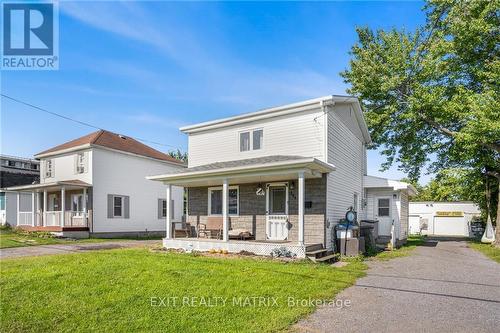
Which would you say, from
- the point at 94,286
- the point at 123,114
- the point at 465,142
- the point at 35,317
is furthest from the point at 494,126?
the point at 123,114

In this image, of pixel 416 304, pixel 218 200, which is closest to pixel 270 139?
pixel 218 200

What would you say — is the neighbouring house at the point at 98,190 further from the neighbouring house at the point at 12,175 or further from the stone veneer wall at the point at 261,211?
the stone veneer wall at the point at 261,211

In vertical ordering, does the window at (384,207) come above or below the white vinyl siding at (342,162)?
below

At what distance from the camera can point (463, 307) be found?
6031 millimetres

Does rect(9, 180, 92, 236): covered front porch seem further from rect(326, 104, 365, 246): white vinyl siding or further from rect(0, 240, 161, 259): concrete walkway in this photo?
rect(326, 104, 365, 246): white vinyl siding

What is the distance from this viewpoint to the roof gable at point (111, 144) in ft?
72.9

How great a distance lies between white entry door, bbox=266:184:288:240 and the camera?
42.0ft

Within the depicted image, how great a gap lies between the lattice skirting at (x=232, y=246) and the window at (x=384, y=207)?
364 inches

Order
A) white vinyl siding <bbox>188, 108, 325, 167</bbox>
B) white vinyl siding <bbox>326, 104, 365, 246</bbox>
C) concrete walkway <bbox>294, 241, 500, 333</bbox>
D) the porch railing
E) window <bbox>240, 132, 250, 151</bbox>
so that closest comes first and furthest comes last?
concrete walkway <bbox>294, 241, 500, 333</bbox> → white vinyl siding <bbox>326, 104, 365, 246</bbox> → white vinyl siding <bbox>188, 108, 325, 167</bbox> → window <bbox>240, 132, 250, 151</bbox> → the porch railing

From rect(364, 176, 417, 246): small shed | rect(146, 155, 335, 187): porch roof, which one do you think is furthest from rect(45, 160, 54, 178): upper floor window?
rect(364, 176, 417, 246): small shed

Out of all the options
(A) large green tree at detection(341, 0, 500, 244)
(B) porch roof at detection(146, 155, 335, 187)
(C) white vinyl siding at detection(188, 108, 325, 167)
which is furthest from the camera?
(A) large green tree at detection(341, 0, 500, 244)

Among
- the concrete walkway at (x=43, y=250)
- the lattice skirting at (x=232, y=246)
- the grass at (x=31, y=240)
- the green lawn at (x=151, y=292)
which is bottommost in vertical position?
the grass at (x=31, y=240)

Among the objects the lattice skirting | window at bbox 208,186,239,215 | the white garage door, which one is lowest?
the white garage door

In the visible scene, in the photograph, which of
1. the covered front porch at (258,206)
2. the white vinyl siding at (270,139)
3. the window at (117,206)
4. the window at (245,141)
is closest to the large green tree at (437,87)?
the white vinyl siding at (270,139)
